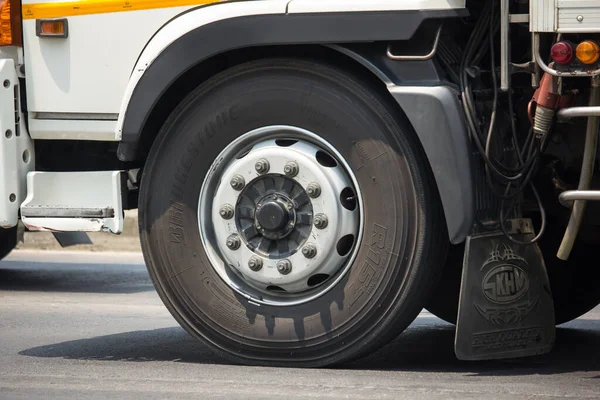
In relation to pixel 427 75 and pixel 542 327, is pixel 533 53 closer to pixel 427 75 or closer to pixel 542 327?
pixel 427 75

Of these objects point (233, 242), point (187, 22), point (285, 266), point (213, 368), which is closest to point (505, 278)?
point (285, 266)

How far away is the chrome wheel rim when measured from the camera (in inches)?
177

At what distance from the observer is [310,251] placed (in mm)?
4508

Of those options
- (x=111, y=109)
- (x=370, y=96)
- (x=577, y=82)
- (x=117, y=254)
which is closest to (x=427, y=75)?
(x=370, y=96)

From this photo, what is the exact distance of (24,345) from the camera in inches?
217

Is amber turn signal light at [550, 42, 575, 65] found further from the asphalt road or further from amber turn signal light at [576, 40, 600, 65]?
the asphalt road

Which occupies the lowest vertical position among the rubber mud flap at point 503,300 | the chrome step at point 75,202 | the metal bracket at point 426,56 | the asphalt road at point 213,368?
the asphalt road at point 213,368

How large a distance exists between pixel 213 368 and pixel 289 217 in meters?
0.66

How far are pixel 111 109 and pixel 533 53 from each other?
1685 mm

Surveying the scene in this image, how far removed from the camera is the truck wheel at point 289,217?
175 inches

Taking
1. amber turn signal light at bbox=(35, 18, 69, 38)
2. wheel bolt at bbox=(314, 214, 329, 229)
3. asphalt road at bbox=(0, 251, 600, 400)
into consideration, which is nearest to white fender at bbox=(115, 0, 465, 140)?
amber turn signal light at bbox=(35, 18, 69, 38)

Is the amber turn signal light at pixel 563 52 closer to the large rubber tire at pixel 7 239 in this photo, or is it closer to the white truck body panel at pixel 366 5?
the white truck body panel at pixel 366 5

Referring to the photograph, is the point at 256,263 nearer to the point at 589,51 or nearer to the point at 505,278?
the point at 505,278

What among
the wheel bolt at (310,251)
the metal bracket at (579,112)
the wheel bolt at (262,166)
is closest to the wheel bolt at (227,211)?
the wheel bolt at (262,166)
